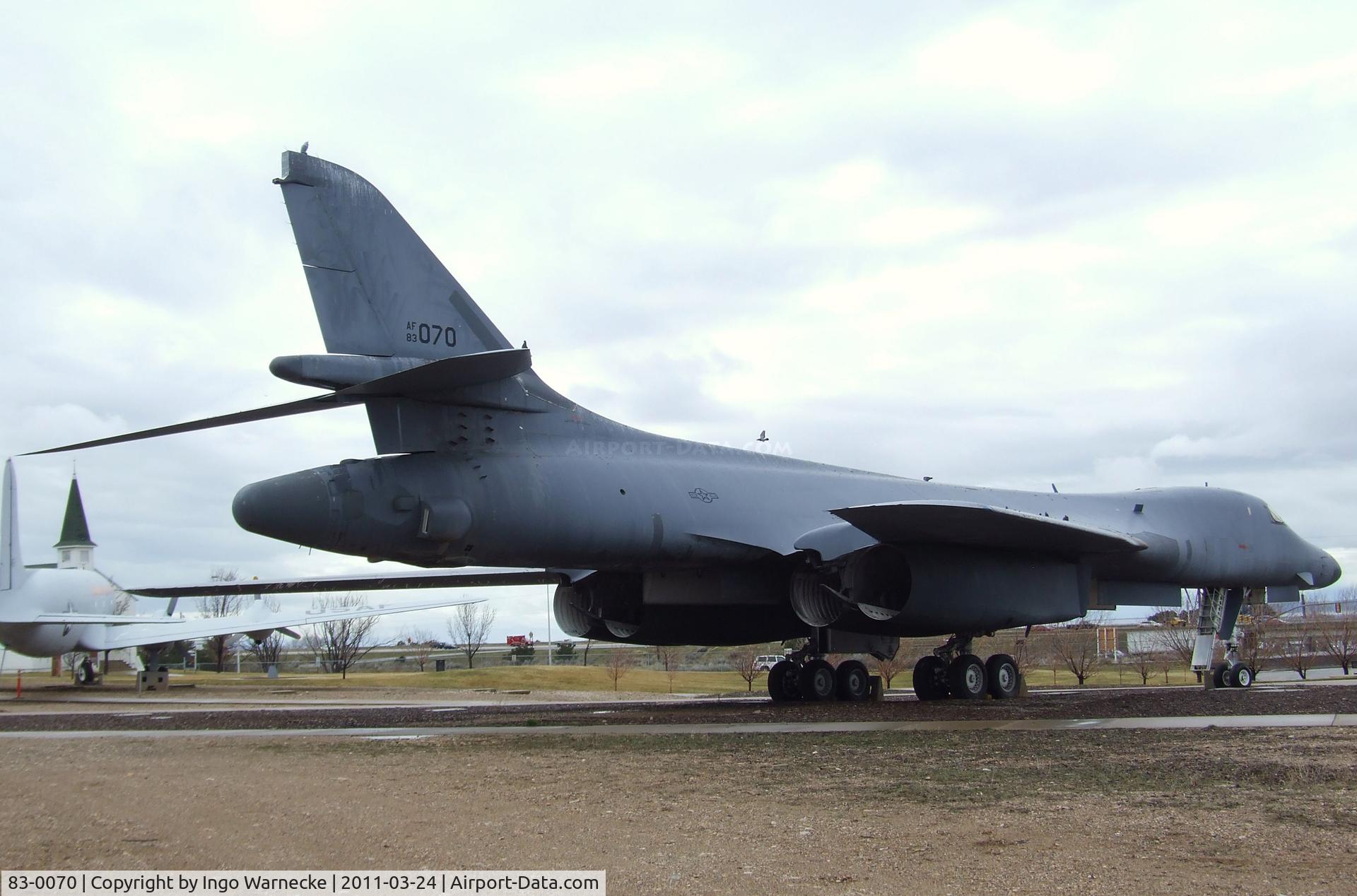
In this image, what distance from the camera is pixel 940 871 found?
16.1ft

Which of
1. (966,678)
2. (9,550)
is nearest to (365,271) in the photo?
(966,678)

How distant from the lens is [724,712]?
14.7 m

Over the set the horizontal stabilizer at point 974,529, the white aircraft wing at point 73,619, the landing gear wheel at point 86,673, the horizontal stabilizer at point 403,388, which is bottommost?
the landing gear wheel at point 86,673

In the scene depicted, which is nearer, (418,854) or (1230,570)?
(418,854)

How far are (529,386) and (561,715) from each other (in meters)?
4.71

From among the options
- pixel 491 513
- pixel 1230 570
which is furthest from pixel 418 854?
pixel 1230 570

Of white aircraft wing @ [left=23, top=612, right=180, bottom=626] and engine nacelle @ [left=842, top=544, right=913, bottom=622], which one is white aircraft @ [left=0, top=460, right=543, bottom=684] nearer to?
white aircraft wing @ [left=23, top=612, right=180, bottom=626]

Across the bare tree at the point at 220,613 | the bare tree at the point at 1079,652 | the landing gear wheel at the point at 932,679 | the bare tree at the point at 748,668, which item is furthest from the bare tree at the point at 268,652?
the landing gear wheel at the point at 932,679

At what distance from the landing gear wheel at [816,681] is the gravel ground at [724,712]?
0.66 meters

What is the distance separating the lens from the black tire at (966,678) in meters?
15.9

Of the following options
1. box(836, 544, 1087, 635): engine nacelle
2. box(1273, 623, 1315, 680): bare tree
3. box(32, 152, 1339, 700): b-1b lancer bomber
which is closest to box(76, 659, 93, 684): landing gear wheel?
box(32, 152, 1339, 700): b-1b lancer bomber

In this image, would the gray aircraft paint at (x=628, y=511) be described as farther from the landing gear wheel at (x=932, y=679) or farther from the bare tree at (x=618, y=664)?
the bare tree at (x=618, y=664)

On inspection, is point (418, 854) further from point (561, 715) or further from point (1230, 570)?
point (1230, 570)

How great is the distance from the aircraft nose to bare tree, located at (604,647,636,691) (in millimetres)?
20443
